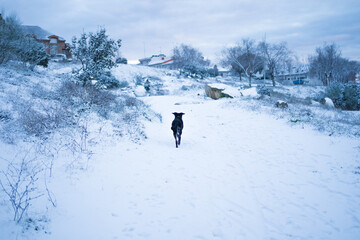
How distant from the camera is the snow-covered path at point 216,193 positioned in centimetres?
290

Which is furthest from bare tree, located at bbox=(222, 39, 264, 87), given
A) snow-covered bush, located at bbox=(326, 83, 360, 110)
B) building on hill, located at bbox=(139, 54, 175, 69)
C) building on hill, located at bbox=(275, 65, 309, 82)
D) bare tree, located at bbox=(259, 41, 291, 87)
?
building on hill, located at bbox=(275, 65, 309, 82)

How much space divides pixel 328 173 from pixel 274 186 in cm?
163

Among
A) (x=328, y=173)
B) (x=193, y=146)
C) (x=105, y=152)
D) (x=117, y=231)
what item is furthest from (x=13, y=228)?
(x=328, y=173)

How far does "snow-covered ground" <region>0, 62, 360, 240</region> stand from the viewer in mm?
2865

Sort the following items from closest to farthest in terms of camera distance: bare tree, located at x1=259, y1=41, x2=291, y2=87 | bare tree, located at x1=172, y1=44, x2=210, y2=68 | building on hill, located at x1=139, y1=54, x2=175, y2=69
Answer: bare tree, located at x1=259, y1=41, x2=291, y2=87, bare tree, located at x1=172, y1=44, x2=210, y2=68, building on hill, located at x1=139, y1=54, x2=175, y2=69

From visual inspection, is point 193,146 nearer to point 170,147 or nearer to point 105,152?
point 170,147

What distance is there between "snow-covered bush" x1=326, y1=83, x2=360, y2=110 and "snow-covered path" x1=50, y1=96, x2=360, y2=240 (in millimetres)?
15163

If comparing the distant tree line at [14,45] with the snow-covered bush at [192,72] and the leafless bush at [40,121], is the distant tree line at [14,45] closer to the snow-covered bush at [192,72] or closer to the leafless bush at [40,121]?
the leafless bush at [40,121]

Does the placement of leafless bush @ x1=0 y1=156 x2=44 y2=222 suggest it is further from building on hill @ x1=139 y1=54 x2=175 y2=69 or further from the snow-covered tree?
building on hill @ x1=139 y1=54 x2=175 y2=69

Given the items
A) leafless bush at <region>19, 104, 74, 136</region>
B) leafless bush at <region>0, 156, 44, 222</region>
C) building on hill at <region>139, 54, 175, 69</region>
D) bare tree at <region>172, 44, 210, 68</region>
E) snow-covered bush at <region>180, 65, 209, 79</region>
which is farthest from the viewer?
building on hill at <region>139, 54, 175, 69</region>

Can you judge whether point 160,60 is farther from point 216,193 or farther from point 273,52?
point 216,193

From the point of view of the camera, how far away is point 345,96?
18281 mm

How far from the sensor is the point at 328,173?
4.64 m

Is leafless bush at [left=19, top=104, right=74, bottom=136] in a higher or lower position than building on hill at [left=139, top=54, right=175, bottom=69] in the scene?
lower
